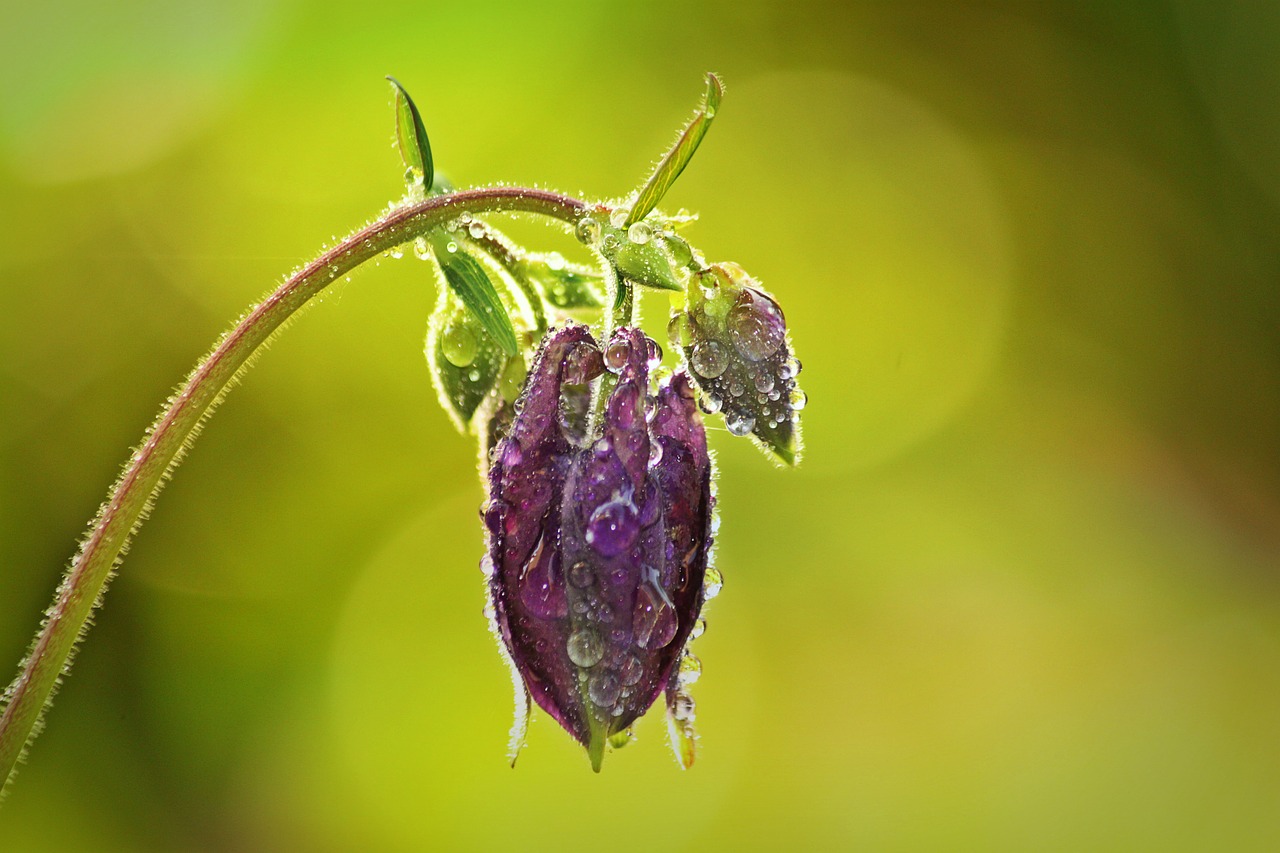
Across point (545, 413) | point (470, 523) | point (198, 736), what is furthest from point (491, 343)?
point (198, 736)

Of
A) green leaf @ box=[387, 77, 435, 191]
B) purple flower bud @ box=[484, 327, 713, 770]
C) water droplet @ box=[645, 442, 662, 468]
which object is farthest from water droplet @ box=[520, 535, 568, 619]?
green leaf @ box=[387, 77, 435, 191]

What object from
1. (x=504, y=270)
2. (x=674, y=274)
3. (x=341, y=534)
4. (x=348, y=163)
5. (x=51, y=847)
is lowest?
(x=51, y=847)

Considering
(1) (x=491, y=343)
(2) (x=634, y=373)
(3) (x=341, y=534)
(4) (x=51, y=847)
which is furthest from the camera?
(3) (x=341, y=534)

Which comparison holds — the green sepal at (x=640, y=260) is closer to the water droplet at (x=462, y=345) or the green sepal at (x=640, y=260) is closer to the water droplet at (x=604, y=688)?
the water droplet at (x=462, y=345)

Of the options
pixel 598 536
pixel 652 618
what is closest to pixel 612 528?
pixel 598 536

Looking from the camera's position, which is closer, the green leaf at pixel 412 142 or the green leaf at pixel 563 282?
the green leaf at pixel 412 142

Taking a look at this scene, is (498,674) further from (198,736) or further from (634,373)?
(634,373)

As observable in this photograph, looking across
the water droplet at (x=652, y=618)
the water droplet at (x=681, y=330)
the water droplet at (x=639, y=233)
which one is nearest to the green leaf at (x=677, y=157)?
the water droplet at (x=639, y=233)

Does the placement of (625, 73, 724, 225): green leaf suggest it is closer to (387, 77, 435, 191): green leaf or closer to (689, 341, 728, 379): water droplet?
(689, 341, 728, 379): water droplet
